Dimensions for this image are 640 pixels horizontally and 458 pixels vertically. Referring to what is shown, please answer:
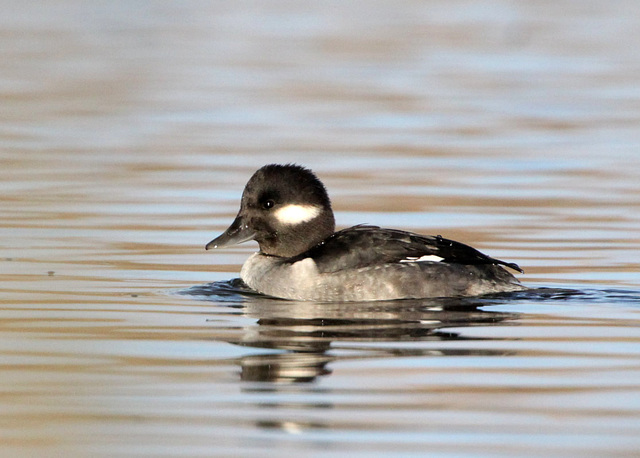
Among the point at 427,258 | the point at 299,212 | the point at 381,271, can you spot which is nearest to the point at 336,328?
the point at 381,271

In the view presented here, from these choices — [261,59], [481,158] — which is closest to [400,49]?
[261,59]

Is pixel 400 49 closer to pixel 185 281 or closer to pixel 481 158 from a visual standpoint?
pixel 481 158

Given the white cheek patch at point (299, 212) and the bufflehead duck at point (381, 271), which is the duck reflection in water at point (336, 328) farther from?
the white cheek patch at point (299, 212)

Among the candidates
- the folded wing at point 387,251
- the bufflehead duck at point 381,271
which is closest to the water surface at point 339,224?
the bufflehead duck at point 381,271

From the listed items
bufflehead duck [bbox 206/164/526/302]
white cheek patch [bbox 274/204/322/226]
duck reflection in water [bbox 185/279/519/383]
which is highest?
white cheek patch [bbox 274/204/322/226]

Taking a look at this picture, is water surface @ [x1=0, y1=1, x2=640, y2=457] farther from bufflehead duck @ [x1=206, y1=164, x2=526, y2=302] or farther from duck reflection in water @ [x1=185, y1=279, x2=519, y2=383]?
bufflehead duck @ [x1=206, y1=164, x2=526, y2=302]

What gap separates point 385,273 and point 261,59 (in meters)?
19.6

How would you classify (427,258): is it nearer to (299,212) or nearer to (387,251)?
(387,251)

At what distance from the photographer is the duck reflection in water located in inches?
282

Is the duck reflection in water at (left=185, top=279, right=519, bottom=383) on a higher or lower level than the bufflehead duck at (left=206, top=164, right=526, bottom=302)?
lower

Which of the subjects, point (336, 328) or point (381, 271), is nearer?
point (336, 328)

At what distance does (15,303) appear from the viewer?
902cm

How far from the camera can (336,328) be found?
8.26 meters

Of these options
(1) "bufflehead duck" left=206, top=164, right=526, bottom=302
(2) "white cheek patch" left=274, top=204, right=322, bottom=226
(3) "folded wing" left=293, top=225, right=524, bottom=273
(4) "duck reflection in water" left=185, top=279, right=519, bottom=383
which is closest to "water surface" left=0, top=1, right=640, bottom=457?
(4) "duck reflection in water" left=185, top=279, right=519, bottom=383
